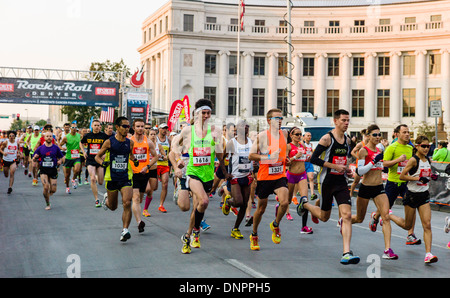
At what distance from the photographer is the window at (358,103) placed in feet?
207

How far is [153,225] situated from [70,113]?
4724 centimetres

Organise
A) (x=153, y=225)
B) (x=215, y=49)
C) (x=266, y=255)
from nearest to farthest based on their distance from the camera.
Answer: (x=266, y=255)
(x=153, y=225)
(x=215, y=49)

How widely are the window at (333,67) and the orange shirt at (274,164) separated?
2212 inches

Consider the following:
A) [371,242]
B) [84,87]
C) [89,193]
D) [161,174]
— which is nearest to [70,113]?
[84,87]

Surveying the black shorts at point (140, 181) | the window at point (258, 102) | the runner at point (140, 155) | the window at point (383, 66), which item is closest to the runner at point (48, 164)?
the black shorts at point (140, 181)

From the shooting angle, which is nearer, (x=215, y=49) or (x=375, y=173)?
(x=375, y=173)

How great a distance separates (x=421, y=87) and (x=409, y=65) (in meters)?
2.68

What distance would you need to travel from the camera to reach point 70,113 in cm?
5647

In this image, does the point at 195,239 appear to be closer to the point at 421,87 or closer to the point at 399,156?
the point at 399,156

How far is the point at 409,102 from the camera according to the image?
202ft

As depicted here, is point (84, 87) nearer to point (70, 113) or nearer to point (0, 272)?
point (70, 113)

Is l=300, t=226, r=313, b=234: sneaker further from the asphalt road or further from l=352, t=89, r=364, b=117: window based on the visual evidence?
l=352, t=89, r=364, b=117: window

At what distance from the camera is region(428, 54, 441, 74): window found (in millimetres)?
60125

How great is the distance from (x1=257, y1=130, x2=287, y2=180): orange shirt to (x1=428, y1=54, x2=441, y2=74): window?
55.7 m
